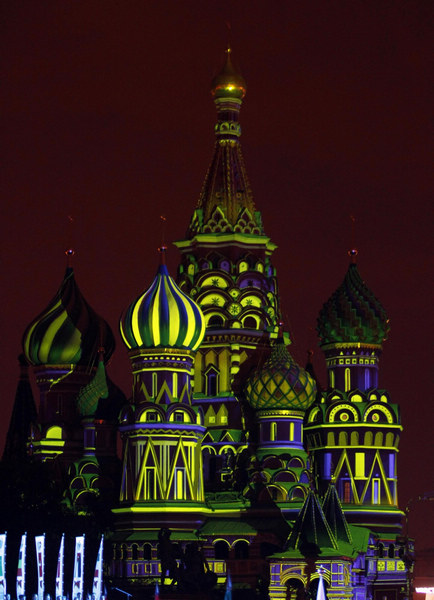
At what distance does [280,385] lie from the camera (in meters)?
73.9

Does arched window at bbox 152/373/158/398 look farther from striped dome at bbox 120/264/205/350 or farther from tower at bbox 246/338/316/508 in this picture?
tower at bbox 246/338/316/508

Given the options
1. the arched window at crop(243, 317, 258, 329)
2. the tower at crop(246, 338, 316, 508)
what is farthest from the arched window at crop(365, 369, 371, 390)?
the arched window at crop(243, 317, 258, 329)

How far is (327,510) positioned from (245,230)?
39.6 feet

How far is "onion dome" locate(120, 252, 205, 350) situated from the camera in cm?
7194

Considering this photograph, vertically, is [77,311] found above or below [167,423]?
above

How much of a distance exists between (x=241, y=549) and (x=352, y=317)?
9.34 m

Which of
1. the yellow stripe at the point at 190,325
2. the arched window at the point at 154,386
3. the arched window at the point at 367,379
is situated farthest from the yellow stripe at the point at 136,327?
the arched window at the point at 367,379

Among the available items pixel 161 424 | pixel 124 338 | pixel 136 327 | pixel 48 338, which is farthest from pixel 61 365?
pixel 161 424

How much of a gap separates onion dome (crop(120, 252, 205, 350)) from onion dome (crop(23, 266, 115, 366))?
5.64 meters

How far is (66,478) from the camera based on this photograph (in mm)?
75438

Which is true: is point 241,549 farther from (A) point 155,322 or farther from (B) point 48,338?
(B) point 48,338

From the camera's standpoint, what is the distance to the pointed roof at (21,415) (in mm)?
81162

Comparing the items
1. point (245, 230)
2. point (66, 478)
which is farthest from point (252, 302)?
point (66, 478)

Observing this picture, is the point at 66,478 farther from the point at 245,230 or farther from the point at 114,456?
the point at 245,230
